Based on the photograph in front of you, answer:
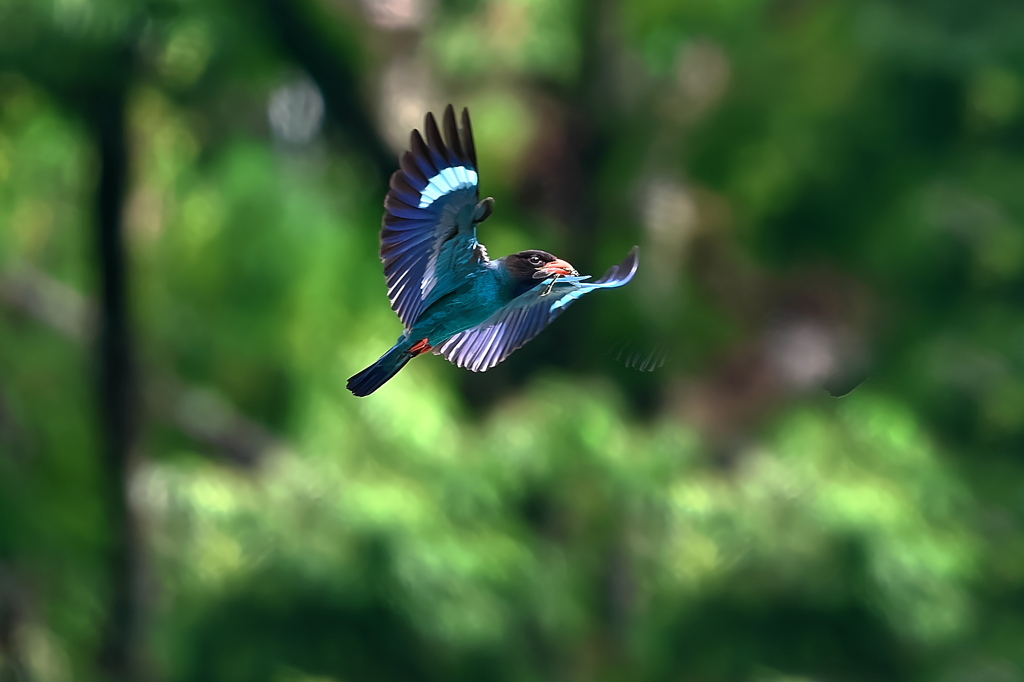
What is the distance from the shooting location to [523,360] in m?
5.64

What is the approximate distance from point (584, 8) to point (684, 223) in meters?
1.15

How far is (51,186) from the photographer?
6066mm

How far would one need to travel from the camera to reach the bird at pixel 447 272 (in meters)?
1.31

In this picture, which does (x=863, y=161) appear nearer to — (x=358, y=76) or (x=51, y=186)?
(x=358, y=76)

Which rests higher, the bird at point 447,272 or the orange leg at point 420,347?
the bird at point 447,272

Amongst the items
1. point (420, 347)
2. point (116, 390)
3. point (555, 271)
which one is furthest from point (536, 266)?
point (116, 390)

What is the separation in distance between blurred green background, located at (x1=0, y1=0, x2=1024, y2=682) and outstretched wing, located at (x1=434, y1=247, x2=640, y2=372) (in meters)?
3.22

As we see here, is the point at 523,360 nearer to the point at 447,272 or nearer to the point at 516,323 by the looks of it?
the point at 516,323

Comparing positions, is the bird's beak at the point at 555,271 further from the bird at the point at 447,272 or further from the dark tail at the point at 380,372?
the dark tail at the point at 380,372

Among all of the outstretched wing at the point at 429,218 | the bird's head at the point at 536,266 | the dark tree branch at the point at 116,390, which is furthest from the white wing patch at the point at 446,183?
the dark tree branch at the point at 116,390

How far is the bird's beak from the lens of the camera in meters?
1.32

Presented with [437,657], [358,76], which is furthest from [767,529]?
[358,76]

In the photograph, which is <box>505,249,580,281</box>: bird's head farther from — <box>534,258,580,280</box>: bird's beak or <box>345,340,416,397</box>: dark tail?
<box>345,340,416,397</box>: dark tail

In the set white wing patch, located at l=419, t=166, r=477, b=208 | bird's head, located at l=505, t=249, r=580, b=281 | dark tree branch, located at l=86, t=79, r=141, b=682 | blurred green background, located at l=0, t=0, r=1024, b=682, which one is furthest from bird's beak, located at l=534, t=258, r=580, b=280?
dark tree branch, located at l=86, t=79, r=141, b=682
